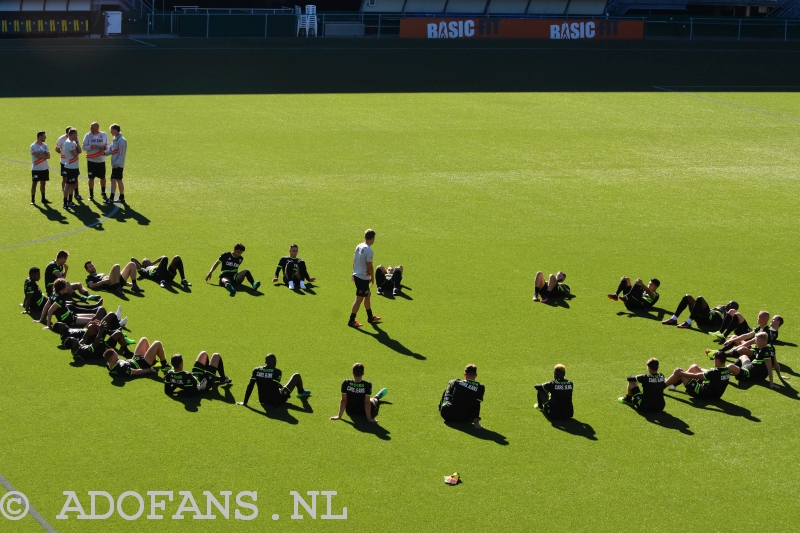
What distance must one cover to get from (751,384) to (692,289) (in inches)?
247

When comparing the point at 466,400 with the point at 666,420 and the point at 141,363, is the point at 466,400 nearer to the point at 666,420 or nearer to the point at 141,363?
the point at 666,420

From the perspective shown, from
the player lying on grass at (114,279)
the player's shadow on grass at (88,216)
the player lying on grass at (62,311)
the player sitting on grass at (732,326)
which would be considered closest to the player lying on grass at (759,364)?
the player sitting on grass at (732,326)

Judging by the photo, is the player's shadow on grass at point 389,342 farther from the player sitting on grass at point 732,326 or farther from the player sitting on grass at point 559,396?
the player sitting on grass at point 732,326

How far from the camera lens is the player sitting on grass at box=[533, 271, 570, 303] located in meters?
24.5

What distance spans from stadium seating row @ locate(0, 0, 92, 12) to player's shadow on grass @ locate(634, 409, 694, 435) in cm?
5626

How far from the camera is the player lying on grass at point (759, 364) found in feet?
64.9

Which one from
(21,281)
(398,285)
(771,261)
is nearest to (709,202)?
(771,261)

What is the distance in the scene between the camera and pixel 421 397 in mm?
18844

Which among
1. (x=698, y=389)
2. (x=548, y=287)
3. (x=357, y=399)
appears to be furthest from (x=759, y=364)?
(x=357, y=399)

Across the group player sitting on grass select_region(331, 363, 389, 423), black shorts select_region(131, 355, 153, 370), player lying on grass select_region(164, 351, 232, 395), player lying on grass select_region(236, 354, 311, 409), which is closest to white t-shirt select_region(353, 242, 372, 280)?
player lying on grass select_region(236, 354, 311, 409)

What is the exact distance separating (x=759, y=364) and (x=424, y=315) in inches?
302

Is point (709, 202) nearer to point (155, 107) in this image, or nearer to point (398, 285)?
point (398, 285)

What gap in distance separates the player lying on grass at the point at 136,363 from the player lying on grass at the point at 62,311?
1.95 m

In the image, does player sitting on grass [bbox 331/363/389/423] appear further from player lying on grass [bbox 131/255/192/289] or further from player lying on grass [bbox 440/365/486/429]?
player lying on grass [bbox 131/255/192/289]
